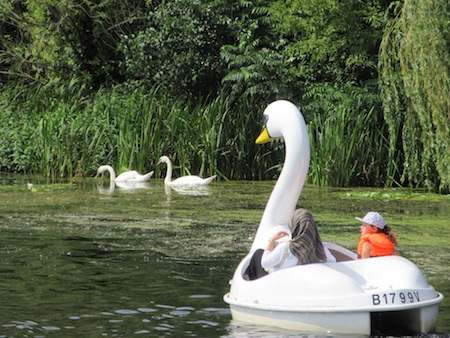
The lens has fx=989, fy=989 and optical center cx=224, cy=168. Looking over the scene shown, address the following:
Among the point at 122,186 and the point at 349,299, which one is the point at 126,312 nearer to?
the point at 349,299

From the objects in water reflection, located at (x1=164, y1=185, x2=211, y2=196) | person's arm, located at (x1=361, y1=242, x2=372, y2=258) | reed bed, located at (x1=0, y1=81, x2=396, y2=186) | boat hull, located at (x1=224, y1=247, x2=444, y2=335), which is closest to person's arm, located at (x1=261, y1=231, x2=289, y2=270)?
boat hull, located at (x1=224, y1=247, x2=444, y2=335)

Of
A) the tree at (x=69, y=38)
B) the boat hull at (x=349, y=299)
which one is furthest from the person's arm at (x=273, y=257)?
the tree at (x=69, y=38)

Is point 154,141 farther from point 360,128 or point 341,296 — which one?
point 341,296

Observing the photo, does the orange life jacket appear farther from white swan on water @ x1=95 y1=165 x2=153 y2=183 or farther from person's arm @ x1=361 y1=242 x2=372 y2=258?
white swan on water @ x1=95 y1=165 x2=153 y2=183

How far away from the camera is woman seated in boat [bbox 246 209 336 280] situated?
23.7ft

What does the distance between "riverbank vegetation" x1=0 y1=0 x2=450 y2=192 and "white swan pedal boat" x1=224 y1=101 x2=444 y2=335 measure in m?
10.0

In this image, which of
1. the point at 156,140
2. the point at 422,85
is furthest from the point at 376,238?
the point at 156,140

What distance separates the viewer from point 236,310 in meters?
7.35

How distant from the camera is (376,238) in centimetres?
800

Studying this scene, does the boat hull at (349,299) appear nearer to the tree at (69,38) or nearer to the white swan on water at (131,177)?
the white swan on water at (131,177)

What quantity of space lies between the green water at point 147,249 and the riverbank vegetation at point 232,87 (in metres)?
1.61

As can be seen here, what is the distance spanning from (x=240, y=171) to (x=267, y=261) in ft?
47.4

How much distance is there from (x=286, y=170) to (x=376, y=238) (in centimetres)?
95

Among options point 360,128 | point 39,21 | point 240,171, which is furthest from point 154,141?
point 39,21
